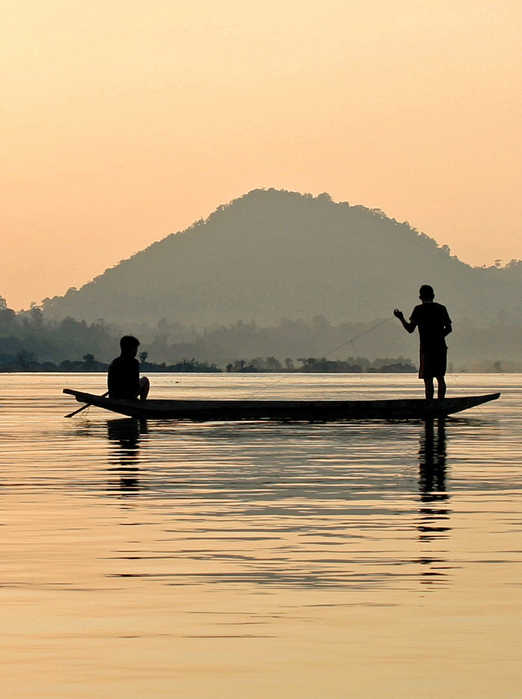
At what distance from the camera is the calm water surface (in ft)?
21.5

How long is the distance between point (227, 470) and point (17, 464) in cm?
280

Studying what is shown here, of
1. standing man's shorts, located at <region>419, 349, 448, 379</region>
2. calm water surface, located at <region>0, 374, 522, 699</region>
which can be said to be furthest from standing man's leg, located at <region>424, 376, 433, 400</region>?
calm water surface, located at <region>0, 374, 522, 699</region>

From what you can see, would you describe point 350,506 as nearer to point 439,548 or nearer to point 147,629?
point 439,548

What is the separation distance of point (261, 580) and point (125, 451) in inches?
489

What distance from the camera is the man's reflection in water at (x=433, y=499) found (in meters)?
9.67

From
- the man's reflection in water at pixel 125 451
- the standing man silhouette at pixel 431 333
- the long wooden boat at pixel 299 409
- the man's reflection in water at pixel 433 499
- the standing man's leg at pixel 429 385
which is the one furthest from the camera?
the long wooden boat at pixel 299 409

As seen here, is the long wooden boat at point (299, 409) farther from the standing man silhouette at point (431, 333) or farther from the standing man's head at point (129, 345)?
the standing man's head at point (129, 345)

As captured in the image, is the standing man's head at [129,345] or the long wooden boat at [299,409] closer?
the standing man's head at [129,345]

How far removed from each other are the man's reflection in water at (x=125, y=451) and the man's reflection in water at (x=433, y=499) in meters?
2.91

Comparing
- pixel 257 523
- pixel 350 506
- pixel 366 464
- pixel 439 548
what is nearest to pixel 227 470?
pixel 366 464

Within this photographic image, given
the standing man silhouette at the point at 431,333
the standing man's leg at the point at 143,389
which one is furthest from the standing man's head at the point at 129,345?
the standing man silhouette at the point at 431,333

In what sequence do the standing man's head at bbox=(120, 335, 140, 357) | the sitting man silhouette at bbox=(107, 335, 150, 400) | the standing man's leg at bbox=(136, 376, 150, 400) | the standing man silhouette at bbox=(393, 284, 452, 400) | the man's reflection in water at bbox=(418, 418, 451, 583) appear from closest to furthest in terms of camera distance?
the man's reflection in water at bbox=(418, 418, 451, 583) < the standing man's head at bbox=(120, 335, 140, 357) < the sitting man silhouette at bbox=(107, 335, 150, 400) < the standing man silhouette at bbox=(393, 284, 452, 400) < the standing man's leg at bbox=(136, 376, 150, 400)

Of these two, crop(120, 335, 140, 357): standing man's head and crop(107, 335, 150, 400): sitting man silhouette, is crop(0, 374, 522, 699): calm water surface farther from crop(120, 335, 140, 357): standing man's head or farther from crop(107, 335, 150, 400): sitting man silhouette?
crop(107, 335, 150, 400): sitting man silhouette

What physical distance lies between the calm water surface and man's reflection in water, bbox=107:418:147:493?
12 cm
